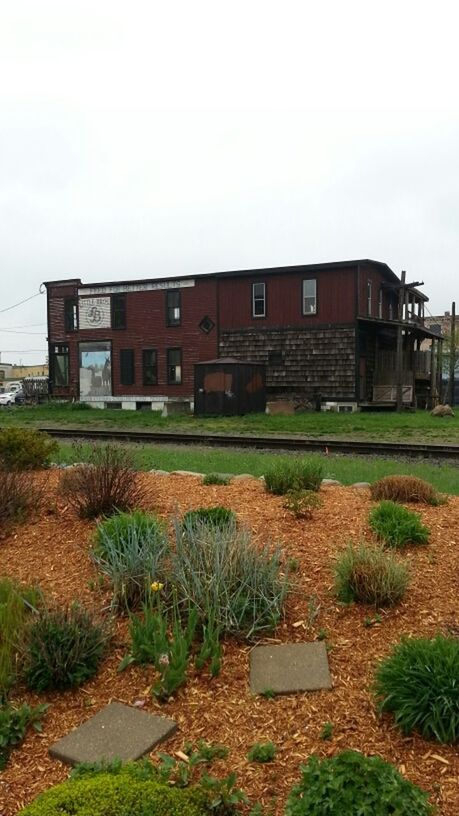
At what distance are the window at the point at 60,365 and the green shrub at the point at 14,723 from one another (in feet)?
118

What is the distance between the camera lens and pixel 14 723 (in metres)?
3.17

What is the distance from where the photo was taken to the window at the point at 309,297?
3078 cm

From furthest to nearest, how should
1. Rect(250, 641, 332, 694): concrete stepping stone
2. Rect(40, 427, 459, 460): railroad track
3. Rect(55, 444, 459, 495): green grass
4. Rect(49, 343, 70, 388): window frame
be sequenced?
Rect(49, 343, 70, 388): window frame
Rect(40, 427, 459, 460): railroad track
Rect(55, 444, 459, 495): green grass
Rect(250, 641, 332, 694): concrete stepping stone

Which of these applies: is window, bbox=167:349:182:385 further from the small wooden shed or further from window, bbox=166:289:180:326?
the small wooden shed

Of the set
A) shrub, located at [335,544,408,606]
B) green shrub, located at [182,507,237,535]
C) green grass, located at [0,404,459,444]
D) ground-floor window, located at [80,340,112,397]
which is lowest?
green grass, located at [0,404,459,444]

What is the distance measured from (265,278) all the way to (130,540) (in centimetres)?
2812

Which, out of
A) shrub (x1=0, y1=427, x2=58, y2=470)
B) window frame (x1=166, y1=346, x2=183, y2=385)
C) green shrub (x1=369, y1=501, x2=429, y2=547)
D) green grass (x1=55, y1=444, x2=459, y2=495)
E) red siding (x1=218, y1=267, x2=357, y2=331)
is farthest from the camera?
window frame (x1=166, y1=346, x2=183, y2=385)

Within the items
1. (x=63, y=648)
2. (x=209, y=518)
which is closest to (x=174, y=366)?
(x=209, y=518)

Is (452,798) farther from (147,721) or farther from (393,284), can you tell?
(393,284)

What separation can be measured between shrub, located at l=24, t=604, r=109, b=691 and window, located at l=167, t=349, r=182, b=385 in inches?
1190

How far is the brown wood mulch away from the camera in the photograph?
9.15ft

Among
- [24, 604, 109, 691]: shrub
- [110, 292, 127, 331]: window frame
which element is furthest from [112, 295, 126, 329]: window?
[24, 604, 109, 691]: shrub

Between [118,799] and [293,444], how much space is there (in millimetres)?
12886

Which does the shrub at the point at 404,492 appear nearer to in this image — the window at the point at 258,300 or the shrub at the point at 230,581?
the shrub at the point at 230,581
